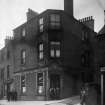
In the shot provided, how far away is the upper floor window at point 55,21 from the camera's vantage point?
17.9 meters

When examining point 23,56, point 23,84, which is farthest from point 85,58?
point 23,84

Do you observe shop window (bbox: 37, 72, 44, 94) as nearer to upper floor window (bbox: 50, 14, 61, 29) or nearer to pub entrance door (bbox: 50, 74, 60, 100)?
pub entrance door (bbox: 50, 74, 60, 100)

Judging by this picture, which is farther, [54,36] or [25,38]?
[25,38]

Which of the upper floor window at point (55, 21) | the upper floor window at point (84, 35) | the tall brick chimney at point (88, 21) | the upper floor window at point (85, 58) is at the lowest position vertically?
the upper floor window at point (85, 58)

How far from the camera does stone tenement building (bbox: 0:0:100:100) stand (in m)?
17.3

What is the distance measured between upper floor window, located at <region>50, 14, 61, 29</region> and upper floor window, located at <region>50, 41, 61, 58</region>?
139cm

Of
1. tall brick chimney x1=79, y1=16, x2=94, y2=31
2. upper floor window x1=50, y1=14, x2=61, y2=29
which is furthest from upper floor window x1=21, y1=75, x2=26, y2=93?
tall brick chimney x1=79, y1=16, x2=94, y2=31

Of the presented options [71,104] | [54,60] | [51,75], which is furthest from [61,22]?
[71,104]

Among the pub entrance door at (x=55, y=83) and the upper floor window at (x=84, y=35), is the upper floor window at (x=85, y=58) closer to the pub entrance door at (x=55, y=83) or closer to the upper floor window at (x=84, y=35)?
the upper floor window at (x=84, y=35)

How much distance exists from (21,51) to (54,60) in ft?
17.1

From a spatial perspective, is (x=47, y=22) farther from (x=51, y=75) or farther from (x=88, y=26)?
(x=88, y=26)

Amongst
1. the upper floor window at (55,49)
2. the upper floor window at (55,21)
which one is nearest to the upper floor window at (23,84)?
the upper floor window at (55,49)

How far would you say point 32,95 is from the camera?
18625mm

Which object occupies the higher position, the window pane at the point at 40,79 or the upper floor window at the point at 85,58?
the upper floor window at the point at 85,58
